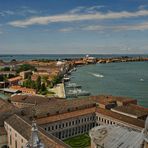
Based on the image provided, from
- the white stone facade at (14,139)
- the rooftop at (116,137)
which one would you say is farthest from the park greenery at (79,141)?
the rooftop at (116,137)

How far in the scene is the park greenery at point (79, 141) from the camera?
2593 cm

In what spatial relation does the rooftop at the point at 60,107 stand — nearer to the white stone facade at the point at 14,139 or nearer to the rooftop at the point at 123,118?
the rooftop at the point at 123,118

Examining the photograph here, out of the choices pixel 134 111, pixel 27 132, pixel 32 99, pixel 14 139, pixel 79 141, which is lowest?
pixel 79 141

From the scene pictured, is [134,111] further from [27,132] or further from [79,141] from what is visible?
[27,132]

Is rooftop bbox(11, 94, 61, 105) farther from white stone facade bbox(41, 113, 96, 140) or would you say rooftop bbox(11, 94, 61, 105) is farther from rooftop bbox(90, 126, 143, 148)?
rooftop bbox(90, 126, 143, 148)

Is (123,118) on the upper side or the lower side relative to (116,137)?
lower

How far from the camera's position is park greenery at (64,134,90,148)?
2593 cm

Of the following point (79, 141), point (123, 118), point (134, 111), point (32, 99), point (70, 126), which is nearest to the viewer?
point (79, 141)

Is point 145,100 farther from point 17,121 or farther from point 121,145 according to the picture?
point 121,145

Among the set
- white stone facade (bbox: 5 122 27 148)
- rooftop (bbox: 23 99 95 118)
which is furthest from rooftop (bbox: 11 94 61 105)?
white stone facade (bbox: 5 122 27 148)

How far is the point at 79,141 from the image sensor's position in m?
27.3

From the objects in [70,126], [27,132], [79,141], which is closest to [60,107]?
[70,126]

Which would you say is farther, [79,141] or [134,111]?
[134,111]

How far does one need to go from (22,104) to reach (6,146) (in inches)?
603
